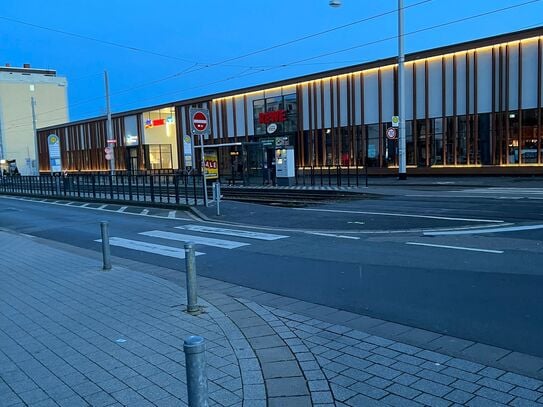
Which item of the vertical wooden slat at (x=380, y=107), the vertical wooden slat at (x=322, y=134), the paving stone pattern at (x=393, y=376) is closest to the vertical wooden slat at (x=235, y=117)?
the vertical wooden slat at (x=322, y=134)

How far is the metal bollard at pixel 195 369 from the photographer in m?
2.57

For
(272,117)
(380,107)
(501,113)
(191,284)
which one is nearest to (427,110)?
(380,107)

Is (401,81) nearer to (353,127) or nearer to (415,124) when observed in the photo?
(415,124)

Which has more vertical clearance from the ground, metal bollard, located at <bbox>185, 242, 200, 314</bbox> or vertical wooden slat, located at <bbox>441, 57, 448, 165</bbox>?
vertical wooden slat, located at <bbox>441, 57, 448, 165</bbox>

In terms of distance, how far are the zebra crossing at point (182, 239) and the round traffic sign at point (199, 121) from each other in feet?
14.8

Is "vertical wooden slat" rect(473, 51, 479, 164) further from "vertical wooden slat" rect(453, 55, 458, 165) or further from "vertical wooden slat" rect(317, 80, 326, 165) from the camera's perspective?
"vertical wooden slat" rect(317, 80, 326, 165)

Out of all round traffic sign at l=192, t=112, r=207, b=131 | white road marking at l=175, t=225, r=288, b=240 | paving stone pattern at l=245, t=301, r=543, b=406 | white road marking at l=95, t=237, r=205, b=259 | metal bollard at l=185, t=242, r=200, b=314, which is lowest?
white road marking at l=95, t=237, r=205, b=259

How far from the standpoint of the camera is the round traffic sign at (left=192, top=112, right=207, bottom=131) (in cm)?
1686

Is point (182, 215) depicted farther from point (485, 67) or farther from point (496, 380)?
point (485, 67)

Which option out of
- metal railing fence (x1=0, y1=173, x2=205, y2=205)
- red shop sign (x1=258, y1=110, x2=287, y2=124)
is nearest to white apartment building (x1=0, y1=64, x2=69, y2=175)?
red shop sign (x1=258, y1=110, x2=287, y2=124)

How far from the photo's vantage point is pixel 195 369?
102 inches

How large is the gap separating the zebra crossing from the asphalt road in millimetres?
74

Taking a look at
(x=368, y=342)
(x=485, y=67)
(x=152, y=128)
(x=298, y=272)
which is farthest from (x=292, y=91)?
(x=368, y=342)

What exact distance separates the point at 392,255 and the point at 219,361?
5035 millimetres
